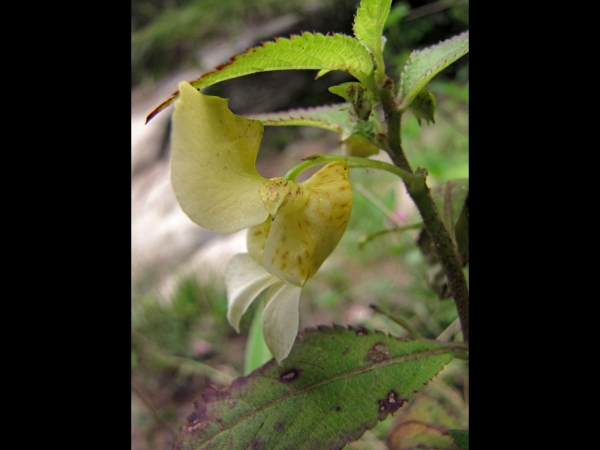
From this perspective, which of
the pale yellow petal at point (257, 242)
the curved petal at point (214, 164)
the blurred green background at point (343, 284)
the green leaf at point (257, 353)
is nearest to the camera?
the curved petal at point (214, 164)

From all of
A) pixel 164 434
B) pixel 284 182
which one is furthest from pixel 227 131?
pixel 164 434

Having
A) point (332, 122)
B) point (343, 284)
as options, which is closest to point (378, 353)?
point (332, 122)

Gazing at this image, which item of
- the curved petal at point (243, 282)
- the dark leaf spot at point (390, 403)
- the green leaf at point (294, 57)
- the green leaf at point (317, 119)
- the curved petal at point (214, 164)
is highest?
the green leaf at point (294, 57)

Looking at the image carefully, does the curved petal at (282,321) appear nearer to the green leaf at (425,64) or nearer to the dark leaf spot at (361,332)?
the dark leaf spot at (361,332)

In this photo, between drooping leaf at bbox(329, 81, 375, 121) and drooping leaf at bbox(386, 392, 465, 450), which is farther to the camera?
drooping leaf at bbox(386, 392, 465, 450)

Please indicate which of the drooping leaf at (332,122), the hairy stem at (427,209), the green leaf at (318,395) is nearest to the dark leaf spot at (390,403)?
the green leaf at (318,395)

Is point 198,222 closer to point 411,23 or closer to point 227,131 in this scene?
point 227,131

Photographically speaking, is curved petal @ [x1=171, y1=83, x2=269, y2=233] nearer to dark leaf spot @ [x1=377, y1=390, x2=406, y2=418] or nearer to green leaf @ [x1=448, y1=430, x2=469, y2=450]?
dark leaf spot @ [x1=377, y1=390, x2=406, y2=418]

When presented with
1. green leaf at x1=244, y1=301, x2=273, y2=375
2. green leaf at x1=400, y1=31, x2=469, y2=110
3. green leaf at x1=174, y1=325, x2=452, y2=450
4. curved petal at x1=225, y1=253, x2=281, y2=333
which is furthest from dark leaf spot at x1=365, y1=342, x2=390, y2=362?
green leaf at x1=244, y1=301, x2=273, y2=375

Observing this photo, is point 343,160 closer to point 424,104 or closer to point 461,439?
point 424,104
